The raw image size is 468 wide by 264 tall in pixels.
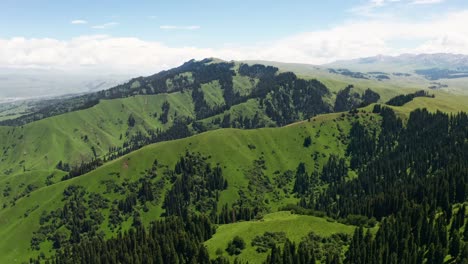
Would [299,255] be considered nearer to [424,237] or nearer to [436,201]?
[424,237]

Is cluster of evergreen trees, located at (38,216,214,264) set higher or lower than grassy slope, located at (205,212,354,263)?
lower

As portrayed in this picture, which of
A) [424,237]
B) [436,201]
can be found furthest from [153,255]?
[436,201]

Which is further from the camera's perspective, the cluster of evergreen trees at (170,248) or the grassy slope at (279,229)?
the cluster of evergreen trees at (170,248)

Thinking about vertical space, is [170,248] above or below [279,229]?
below

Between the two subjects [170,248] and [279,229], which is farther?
[279,229]

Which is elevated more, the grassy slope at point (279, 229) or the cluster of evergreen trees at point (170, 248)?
the grassy slope at point (279, 229)

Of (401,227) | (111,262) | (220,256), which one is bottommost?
(111,262)

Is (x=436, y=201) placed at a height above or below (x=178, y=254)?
above

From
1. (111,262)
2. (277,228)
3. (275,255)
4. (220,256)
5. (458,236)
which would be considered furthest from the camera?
(111,262)
